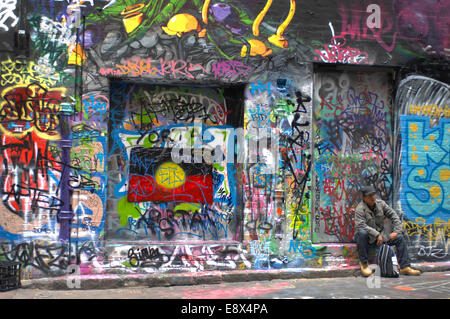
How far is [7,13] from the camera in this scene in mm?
7598

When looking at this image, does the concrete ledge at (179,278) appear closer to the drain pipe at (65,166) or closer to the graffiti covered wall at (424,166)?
the graffiti covered wall at (424,166)

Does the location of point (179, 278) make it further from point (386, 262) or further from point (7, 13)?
point (7, 13)

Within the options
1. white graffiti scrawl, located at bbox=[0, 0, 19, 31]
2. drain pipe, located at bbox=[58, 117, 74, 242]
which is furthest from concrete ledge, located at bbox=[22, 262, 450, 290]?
white graffiti scrawl, located at bbox=[0, 0, 19, 31]

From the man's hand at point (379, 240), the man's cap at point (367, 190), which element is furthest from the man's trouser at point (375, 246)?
the man's cap at point (367, 190)

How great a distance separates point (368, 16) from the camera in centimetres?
871

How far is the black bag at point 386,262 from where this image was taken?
7.96m

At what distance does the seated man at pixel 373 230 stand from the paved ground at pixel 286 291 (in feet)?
0.83

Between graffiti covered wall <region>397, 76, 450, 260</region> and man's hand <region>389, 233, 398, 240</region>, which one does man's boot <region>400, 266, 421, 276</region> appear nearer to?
man's hand <region>389, 233, 398, 240</region>

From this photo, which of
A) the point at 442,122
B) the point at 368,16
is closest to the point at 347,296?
the point at 442,122

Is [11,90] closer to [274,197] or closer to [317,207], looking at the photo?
[274,197]

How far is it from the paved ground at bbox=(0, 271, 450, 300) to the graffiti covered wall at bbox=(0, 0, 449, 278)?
0.49 metres


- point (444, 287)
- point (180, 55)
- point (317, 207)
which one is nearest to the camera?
point (444, 287)

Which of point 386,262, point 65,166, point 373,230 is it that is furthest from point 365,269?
point 65,166
